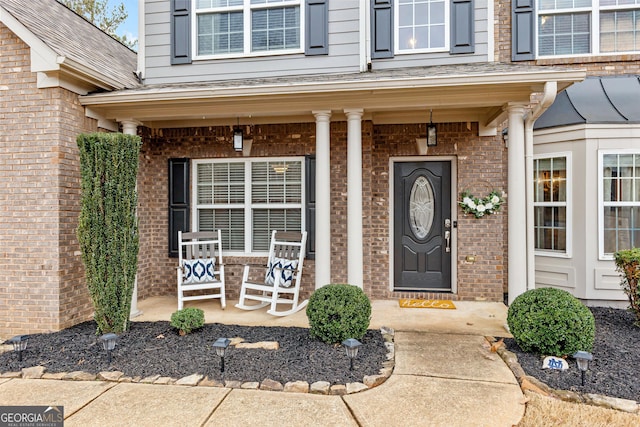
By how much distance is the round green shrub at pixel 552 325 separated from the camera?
321 centimetres

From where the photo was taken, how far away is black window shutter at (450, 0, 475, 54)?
5.07 meters

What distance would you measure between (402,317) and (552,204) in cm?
284

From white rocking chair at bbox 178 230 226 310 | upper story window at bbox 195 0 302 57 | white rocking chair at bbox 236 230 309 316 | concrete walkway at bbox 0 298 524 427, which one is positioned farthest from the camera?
upper story window at bbox 195 0 302 57

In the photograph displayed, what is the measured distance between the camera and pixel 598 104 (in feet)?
17.5

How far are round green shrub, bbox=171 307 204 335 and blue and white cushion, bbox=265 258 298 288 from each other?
1130 mm

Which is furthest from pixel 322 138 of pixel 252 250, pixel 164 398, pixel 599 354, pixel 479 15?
pixel 599 354

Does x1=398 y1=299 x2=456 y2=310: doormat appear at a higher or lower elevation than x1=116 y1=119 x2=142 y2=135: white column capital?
lower

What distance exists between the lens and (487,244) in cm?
540

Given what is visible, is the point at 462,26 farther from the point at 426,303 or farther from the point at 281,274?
the point at 281,274

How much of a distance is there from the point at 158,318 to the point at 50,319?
1089 millimetres

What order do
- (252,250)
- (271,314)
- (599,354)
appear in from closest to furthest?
(599,354) < (271,314) < (252,250)

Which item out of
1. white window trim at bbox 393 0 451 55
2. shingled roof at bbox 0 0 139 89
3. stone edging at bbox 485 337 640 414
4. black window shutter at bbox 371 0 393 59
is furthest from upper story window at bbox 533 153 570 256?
shingled roof at bbox 0 0 139 89

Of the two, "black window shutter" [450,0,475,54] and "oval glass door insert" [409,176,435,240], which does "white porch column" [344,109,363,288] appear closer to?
"oval glass door insert" [409,176,435,240]

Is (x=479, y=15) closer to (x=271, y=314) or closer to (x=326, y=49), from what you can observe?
(x=326, y=49)
